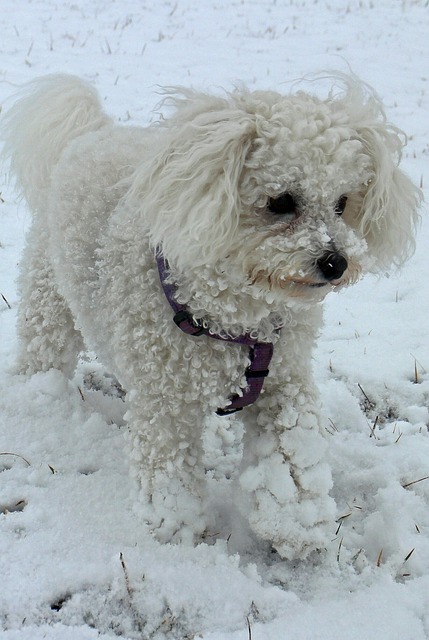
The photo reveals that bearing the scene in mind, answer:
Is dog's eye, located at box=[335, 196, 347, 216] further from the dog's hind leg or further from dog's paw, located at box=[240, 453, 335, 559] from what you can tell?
the dog's hind leg

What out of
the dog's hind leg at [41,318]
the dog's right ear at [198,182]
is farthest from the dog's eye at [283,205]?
the dog's hind leg at [41,318]

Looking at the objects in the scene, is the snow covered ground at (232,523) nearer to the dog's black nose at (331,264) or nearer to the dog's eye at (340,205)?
the dog's eye at (340,205)

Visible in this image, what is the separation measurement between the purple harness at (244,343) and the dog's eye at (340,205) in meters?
0.56

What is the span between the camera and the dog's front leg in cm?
274

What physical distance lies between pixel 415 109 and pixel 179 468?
22.0ft

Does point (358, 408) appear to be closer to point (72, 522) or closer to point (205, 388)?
point (205, 388)

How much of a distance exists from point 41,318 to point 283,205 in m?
1.81

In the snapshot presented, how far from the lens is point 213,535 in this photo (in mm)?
2889

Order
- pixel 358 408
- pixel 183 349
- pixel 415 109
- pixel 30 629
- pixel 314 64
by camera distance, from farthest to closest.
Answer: pixel 314 64, pixel 415 109, pixel 358 408, pixel 183 349, pixel 30 629

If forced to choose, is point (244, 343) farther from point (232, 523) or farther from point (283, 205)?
point (232, 523)

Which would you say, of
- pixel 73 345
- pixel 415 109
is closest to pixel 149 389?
pixel 73 345

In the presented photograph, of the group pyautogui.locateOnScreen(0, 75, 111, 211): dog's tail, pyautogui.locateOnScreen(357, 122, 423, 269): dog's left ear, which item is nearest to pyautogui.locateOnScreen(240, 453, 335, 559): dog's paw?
pyautogui.locateOnScreen(357, 122, 423, 269): dog's left ear

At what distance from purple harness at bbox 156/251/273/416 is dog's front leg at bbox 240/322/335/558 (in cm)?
9

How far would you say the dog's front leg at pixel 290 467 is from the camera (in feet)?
8.98
